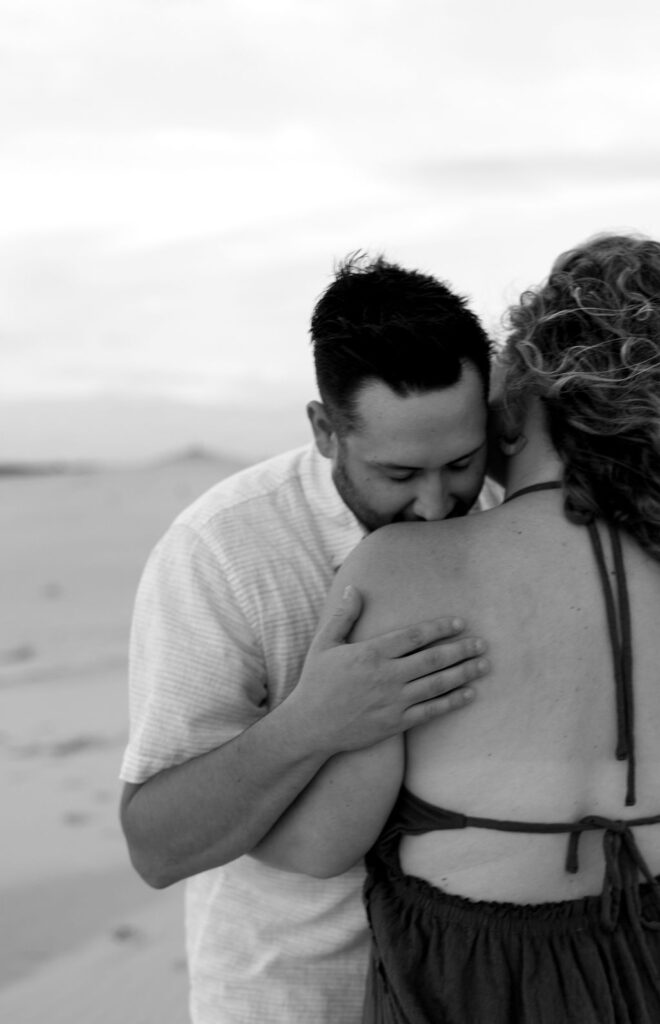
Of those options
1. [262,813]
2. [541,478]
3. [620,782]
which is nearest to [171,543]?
[262,813]

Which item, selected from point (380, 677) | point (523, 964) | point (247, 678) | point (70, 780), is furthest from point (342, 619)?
point (70, 780)

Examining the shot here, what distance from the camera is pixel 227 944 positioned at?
6.33ft

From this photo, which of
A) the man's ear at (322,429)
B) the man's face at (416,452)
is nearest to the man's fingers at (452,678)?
the man's face at (416,452)

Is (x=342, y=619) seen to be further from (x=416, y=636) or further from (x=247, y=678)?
(x=247, y=678)

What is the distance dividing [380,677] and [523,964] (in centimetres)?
36

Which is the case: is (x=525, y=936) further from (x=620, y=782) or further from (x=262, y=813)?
(x=262, y=813)

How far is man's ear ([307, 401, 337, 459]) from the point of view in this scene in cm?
187

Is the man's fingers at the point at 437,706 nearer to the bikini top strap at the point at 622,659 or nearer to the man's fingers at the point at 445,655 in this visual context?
the man's fingers at the point at 445,655

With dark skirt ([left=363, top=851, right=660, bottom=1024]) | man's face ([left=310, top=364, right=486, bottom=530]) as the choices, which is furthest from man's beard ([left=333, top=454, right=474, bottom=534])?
dark skirt ([left=363, top=851, right=660, bottom=1024])

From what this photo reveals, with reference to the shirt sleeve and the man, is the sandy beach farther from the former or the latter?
the shirt sleeve

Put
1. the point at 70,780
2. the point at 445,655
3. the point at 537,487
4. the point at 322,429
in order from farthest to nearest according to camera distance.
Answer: the point at 70,780, the point at 322,429, the point at 537,487, the point at 445,655

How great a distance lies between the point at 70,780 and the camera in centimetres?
446

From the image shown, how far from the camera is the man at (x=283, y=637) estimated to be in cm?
165

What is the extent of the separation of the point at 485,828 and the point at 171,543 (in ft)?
2.09
